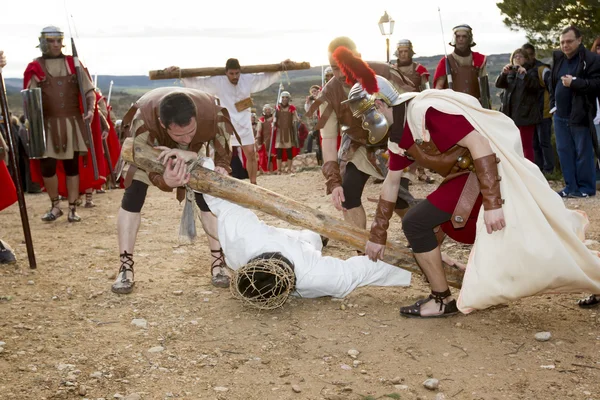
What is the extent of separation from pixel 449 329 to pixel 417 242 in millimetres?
508

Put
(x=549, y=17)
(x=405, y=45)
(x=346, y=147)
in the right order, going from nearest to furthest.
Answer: (x=346, y=147) → (x=405, y=45) → (x=549, y=17)

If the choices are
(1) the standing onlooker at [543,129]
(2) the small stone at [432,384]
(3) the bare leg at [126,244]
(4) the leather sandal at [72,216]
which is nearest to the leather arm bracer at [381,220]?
(2) the small stone at [432,384]

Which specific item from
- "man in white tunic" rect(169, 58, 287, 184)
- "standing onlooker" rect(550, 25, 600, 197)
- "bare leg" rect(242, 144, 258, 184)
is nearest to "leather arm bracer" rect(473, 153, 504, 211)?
"standing onlooker" rect(550, 25, 600, 197)

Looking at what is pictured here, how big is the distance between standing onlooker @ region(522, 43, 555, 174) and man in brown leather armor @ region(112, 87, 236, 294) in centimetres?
571

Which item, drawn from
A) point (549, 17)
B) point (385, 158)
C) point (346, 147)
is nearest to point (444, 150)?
point (385, 158)

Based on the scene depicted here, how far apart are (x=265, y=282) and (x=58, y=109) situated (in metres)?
4.58

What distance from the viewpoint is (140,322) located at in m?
4.03

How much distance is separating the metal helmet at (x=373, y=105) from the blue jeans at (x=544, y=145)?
6.19 meters

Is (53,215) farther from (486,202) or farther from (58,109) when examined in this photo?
(486,202)

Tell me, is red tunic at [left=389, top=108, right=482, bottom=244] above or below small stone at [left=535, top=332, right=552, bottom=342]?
above

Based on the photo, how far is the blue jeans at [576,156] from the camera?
7723 millimetres

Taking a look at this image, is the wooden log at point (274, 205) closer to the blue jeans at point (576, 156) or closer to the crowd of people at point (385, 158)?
the crowd of people at point (385, 158)

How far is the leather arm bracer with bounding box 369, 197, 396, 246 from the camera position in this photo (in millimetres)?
3924

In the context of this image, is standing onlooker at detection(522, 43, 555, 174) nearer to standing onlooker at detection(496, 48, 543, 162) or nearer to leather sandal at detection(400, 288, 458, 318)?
standing onlooker at detection(496, 48, 543, 162)
